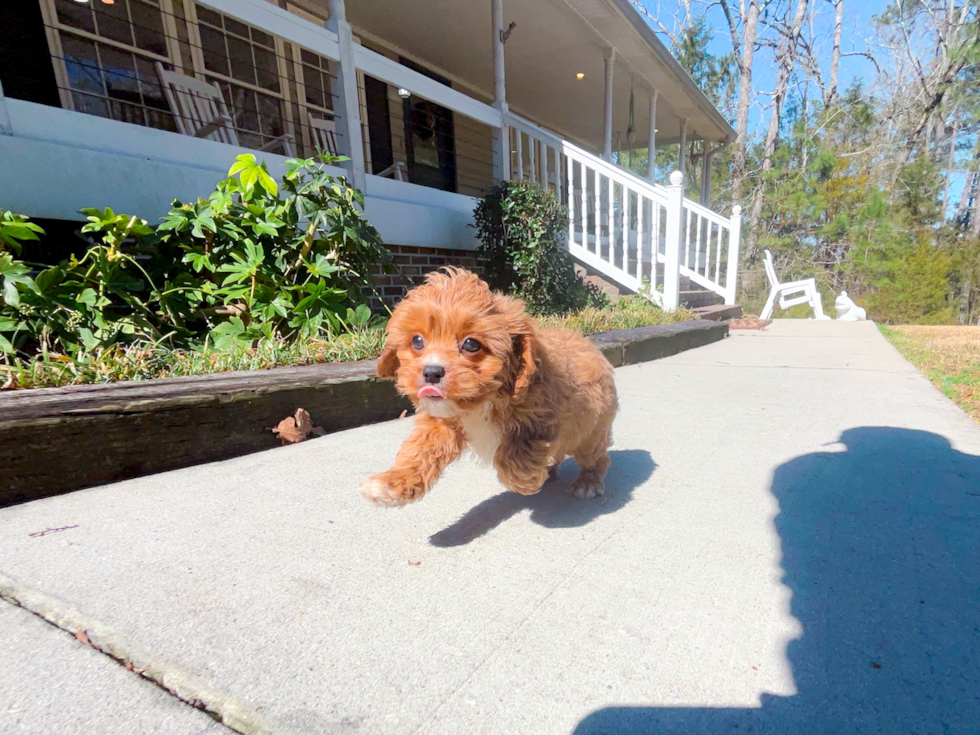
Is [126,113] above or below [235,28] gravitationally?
below

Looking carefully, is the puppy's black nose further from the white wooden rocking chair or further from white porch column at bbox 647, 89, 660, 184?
white porch column at bbox 647, 89, 660, 184

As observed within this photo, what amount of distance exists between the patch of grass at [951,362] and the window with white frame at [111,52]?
9.45 m

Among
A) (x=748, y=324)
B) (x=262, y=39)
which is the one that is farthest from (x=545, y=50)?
(x=748, y=324)

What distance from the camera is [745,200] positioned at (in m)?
27.9

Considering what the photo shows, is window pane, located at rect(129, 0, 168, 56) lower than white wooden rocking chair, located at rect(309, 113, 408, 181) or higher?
higher

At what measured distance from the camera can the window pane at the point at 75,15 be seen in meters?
6.84

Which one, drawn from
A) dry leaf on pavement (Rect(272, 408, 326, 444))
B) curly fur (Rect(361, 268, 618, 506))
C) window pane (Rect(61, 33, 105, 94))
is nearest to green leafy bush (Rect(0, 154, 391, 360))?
dry leaf on pavement (Rect(272, 408, 326, 444))

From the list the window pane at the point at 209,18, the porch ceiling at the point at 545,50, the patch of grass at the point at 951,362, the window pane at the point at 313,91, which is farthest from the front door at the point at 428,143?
the patch of grass at the point at 951,362

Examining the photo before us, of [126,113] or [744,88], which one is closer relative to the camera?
[126,113]

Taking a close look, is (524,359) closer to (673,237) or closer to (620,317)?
(620,317)

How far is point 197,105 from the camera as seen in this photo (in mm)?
7973

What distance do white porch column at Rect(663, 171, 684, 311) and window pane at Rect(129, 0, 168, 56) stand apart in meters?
8.33

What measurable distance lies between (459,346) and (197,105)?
8.79 meters

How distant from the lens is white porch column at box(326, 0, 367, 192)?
5.40 metres
